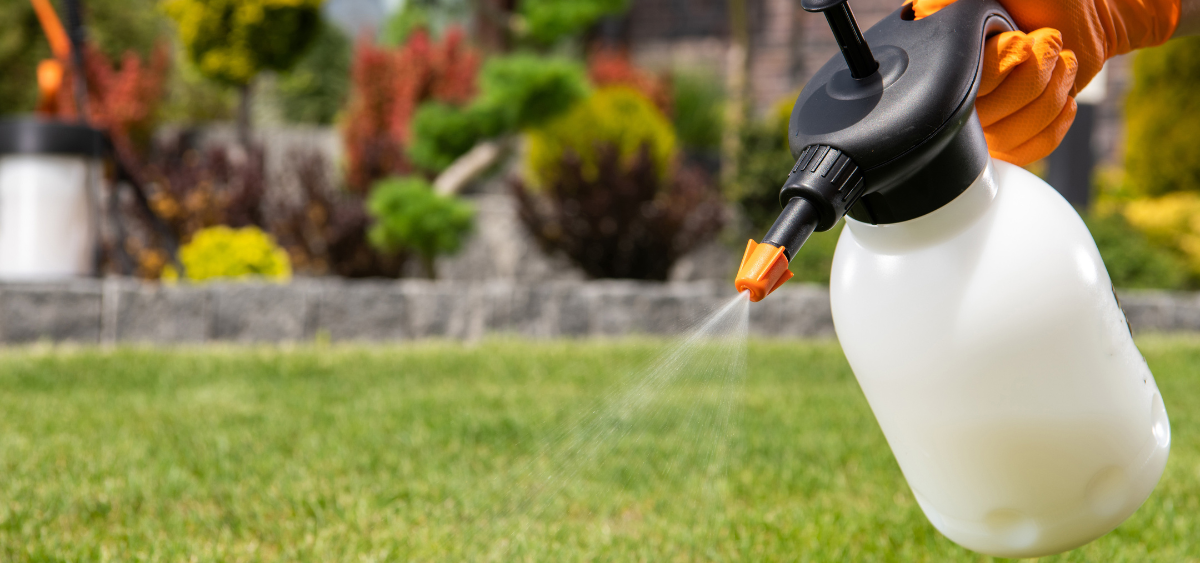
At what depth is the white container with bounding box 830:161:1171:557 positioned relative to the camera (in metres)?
0.87

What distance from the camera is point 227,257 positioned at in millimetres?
4598

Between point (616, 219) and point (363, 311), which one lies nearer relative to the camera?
point (363, 311)

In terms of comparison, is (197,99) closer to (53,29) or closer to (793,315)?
(53,29)

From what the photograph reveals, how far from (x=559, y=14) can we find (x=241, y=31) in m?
2.71

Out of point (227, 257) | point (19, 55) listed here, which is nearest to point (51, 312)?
point (227, 257)

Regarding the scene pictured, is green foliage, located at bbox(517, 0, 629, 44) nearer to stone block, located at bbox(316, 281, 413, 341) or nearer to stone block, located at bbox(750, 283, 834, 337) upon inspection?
stone block, located at bbox(750, 283, 834, 337)

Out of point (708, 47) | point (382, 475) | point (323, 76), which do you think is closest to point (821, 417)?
point (382, 475)

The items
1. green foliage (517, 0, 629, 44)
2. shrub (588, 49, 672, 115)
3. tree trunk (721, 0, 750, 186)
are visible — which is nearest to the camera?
green foliage (517, 0, 629, 44)

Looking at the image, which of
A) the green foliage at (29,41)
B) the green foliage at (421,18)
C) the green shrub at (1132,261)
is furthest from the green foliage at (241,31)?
the green shrub at (1132,261)

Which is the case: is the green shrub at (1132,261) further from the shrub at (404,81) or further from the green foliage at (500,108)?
the shrub at (404,81)

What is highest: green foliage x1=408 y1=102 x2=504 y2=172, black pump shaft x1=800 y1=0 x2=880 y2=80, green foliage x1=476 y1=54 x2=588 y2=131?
black pump shaft x1=800 y1=0 x2=880 y2=80

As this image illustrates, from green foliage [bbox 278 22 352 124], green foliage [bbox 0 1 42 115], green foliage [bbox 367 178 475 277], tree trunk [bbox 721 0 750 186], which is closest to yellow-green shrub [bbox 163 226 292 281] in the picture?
green foliage [bbox 367 178 475 277]

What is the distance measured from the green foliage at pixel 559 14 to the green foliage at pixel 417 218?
6.53 ft

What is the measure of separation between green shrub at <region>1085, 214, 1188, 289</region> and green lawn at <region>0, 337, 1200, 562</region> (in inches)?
81.8
